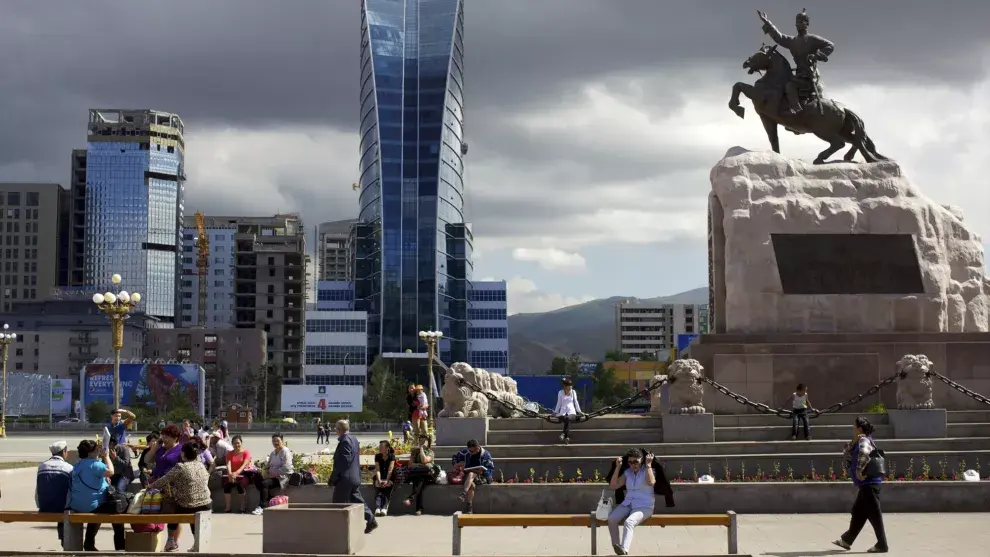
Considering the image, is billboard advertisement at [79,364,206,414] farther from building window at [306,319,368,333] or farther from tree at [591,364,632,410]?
tree at [591,364,632,410]

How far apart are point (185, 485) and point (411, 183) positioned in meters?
112

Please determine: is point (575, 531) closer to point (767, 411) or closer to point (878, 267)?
point (767, 411)

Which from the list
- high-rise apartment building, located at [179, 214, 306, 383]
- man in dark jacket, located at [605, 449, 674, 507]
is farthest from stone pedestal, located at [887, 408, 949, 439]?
high-rise apartment building, located at [179, 214, 306, 383]

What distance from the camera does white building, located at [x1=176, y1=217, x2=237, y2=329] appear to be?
577 ft

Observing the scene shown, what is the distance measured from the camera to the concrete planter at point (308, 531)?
13562 millimetres

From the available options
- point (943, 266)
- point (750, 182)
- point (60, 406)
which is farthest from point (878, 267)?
point (60, 406)

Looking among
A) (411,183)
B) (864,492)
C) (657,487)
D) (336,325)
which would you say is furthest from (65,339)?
(864,492)

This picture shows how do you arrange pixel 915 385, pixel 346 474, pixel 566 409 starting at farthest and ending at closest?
pixel 566 409, pixel 915 385, pixel 346 474

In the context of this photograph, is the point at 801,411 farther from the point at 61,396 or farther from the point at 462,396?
the point at 61,396

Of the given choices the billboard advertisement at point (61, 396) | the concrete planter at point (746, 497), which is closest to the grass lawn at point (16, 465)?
the concrete planter at point (746, 497)

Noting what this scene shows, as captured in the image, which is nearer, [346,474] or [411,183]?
[346,474]

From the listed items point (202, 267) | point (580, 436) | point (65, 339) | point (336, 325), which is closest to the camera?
point (580, 436)

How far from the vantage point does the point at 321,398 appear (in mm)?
81188

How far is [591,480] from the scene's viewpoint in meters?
18.7
